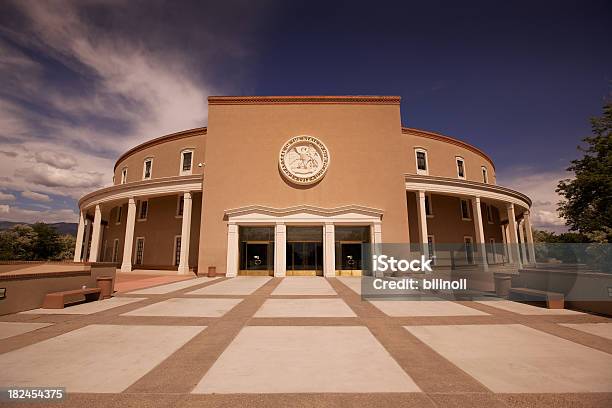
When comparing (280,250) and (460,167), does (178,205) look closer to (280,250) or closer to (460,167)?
(280,250)

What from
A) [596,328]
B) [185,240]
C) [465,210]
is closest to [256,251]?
[185,240]

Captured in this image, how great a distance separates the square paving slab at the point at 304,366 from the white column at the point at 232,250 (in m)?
16.6

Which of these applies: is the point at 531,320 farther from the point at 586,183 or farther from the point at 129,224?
the point at 129,224

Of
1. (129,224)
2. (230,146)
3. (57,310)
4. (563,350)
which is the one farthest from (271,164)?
(563,350)

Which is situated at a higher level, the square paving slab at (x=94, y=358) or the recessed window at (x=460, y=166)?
the recessed window at (x=460, y=166)

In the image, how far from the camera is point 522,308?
34.4 ft

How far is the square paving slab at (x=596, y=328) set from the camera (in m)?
7.24

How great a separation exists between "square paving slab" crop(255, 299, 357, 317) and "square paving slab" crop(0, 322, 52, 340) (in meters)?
5.73

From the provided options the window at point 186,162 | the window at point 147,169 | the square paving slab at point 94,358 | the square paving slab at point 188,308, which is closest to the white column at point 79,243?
the window at point 147,169

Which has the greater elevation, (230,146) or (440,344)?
(230,146)

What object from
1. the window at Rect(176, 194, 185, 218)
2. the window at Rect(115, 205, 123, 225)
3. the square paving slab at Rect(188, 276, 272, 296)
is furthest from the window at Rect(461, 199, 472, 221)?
the window at Rect(115, 205, 123, 225)

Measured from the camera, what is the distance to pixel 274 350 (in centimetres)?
585

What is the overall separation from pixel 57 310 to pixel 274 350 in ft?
28.7

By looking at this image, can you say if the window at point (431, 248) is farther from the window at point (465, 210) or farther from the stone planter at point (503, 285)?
the stone planter at point (503, 285)
